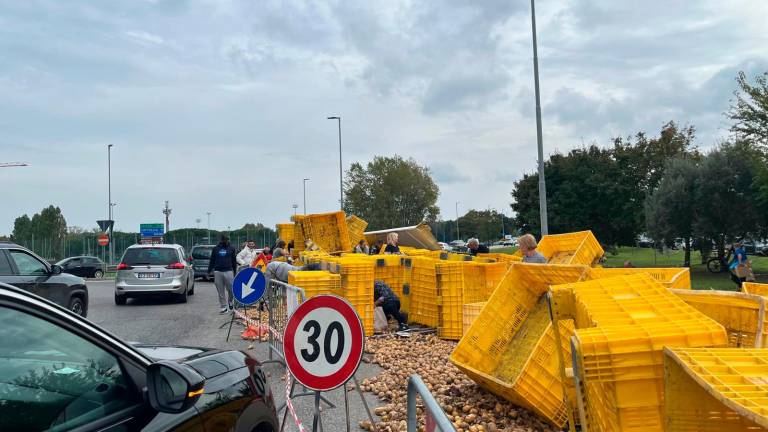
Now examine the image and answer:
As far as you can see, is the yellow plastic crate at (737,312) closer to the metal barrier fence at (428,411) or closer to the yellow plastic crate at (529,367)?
the yellow plastic crate at (529,367)

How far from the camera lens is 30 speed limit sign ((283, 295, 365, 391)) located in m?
4.52

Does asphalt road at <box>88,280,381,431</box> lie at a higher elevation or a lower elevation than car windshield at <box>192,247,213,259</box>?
lower

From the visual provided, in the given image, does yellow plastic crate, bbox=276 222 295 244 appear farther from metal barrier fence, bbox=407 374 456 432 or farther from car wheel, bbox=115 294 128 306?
metal barrier fence, bbox=407 374 456 432

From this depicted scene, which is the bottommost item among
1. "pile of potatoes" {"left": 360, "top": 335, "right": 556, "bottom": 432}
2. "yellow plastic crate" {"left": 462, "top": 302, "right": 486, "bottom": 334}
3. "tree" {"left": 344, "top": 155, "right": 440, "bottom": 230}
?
"pile of potatoes" {"left": 360, "top": 335, "right": 556, "bottom": 432}

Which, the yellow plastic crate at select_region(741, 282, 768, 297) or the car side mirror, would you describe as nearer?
the car side mirror

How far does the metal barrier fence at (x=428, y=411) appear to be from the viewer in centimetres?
220

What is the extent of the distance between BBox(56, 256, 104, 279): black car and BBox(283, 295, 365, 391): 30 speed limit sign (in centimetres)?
3398

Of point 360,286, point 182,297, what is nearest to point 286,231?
point 182,297

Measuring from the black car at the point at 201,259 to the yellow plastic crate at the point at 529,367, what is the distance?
22931mm

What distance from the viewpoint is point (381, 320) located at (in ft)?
36.2

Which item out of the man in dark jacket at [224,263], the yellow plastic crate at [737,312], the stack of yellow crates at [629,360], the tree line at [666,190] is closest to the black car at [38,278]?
the man in dark jacket at [224,263]

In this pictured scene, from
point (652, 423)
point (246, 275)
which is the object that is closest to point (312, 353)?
point (652, 423)

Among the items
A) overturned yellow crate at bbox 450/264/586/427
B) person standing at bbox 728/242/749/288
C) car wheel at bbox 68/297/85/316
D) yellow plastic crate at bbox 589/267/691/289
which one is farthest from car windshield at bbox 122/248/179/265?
person standing at bbox 728/242/749/288

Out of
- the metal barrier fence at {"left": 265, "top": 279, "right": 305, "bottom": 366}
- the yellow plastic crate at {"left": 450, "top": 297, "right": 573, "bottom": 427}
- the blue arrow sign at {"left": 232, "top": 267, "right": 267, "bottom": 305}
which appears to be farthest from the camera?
the blue arrow sign at {"left": 232, "top": 267, "right": 267, "bottom": 305}
